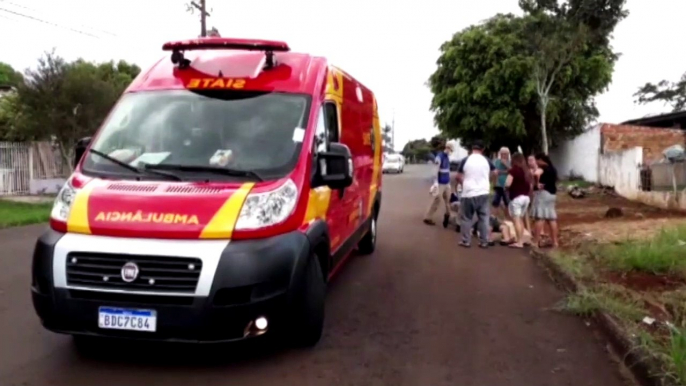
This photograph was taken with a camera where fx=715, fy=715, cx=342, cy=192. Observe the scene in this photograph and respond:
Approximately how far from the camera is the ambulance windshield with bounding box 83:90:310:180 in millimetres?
5641

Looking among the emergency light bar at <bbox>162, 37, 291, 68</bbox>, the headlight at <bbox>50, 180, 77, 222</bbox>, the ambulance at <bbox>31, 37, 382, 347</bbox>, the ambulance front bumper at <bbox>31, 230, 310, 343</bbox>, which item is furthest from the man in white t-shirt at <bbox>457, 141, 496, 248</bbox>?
the headlight at <bbox>50, 180, 77, 222</bbox>

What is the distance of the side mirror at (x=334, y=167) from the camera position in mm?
5910

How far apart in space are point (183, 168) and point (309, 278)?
131 cm

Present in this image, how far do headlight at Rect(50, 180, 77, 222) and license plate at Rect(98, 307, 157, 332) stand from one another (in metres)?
0.78

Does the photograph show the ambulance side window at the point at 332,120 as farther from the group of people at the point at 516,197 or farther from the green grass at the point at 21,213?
the green grass at the point at 21,213

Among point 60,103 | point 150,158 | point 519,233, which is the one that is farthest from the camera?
point 60,103

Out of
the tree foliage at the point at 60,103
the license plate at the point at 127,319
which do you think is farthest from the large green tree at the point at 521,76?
the license plate at the point at 127,319

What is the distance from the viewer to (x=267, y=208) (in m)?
5.13

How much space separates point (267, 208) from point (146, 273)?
0.95 m

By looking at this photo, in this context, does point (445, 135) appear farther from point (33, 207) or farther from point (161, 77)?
point (161, 77)

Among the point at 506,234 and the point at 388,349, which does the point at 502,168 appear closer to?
the point at 506,234

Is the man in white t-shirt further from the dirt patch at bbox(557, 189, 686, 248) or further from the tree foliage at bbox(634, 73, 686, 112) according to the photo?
the tree foliage at bbox(634, 73, 686, 112)

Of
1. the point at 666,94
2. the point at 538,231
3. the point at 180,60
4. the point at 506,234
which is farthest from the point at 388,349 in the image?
the point at 666,94

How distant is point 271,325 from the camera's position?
16.9ft
